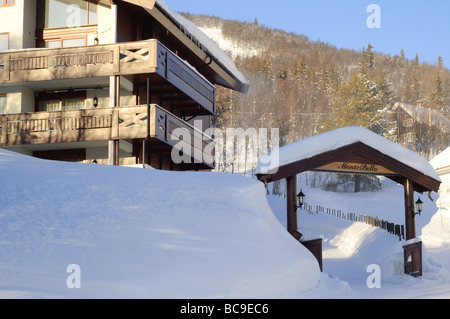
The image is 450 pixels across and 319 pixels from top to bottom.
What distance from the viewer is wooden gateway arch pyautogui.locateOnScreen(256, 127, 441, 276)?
17.0 metres

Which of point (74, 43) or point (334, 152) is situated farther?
point (74, 43)

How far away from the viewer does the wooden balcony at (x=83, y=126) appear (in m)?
22.5

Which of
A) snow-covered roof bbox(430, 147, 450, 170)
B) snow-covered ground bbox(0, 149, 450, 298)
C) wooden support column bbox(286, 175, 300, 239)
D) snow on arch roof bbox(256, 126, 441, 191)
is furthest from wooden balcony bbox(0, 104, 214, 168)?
snow-covered roof bbox(430, 147, 450, 170)

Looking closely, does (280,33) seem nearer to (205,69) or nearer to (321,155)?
(205,69)

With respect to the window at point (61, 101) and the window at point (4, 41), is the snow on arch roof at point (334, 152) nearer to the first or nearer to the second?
the window at point (61, 101)

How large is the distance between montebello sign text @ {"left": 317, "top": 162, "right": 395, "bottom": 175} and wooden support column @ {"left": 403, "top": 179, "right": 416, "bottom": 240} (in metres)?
0.84

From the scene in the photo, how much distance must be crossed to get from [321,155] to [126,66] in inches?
362

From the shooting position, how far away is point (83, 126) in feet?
75.0

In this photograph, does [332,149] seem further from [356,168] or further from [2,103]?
[2,103]

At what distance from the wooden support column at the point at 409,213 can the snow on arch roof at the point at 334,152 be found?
16.6 inches

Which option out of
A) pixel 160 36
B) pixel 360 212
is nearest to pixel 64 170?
pixel 160 36

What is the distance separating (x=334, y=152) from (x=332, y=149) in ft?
0.61

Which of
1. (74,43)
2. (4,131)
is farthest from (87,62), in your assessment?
(4,131)

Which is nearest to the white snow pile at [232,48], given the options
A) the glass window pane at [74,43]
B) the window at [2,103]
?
the glass window pane at [74,43]
